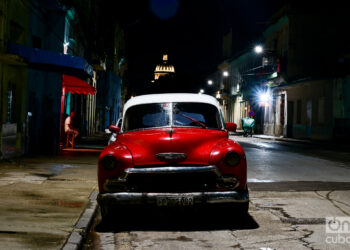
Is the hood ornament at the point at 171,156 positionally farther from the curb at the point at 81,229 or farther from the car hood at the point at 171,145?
the curb at the point at 81,229

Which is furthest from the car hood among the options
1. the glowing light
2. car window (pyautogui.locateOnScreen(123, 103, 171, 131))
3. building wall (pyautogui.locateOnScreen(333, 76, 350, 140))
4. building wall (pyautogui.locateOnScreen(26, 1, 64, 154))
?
the glowing light

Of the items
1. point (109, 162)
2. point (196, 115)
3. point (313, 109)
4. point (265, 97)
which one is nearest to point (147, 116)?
point (196, 115)

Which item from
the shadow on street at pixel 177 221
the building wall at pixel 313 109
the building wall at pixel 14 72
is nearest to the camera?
the shadow on street at pixel 177 221

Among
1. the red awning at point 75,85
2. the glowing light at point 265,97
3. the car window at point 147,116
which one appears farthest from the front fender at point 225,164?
the glowing light at point 265,97

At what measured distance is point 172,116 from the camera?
8.15 meters

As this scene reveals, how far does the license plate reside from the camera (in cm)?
658

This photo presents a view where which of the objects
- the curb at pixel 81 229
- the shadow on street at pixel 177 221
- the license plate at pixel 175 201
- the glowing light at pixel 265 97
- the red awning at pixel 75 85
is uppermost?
the glowing light at pixel 265 97

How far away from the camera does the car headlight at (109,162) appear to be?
6841mm

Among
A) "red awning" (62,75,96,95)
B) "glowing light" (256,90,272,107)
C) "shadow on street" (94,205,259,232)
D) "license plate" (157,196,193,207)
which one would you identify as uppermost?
"glowing light" (256,90,272,107)

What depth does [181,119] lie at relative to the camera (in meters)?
8.15

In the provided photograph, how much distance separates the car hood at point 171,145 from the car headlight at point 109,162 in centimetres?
26

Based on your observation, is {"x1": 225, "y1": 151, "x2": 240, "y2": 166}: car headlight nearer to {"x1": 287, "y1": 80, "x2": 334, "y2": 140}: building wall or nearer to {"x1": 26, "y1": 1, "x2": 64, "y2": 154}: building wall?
{"x1": 26, "y1": 1, "x2": 64, "y2": 154}: building wall
